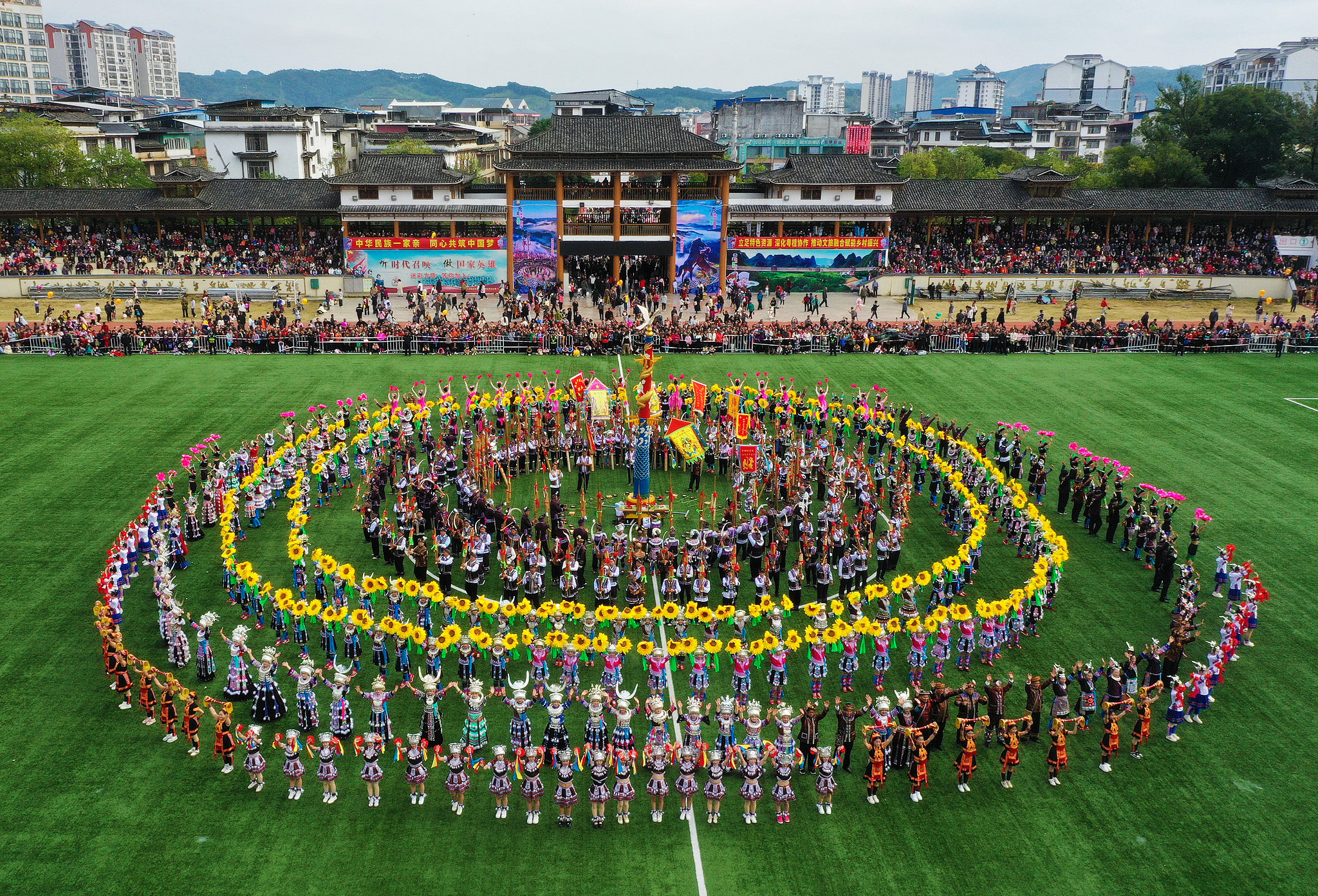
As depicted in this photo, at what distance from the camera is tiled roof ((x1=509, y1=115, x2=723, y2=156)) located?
52.2 metres

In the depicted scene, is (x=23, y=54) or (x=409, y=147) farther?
(x=23, y=54)

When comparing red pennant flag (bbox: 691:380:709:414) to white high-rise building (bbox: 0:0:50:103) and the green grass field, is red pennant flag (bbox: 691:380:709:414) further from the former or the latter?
white high-rise building (bbox: 0:0:50:103)

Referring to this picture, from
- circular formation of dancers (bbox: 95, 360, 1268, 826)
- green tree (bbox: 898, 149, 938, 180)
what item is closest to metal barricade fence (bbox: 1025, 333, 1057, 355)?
circular formation of dancers (bbox: 95, 360, 1268, 826)

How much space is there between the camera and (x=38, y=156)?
6781 centimetres

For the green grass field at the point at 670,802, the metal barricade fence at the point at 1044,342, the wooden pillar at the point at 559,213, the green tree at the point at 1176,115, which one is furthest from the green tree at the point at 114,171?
the green tree at the point at 1176,115

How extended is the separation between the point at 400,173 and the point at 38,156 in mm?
31931

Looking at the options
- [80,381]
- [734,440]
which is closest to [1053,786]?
[734,440]

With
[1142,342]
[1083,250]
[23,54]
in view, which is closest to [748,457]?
[1142,342]

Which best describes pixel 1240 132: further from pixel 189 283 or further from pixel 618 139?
pixel 189 283

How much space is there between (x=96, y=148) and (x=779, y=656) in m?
85.9

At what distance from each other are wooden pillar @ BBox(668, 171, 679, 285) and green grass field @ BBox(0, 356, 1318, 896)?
3044cm

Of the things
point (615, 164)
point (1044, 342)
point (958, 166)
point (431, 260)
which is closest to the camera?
point (1044, 342)

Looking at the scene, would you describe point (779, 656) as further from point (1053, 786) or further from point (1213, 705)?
point (1213, 705)

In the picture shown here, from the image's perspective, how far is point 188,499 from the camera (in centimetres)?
2344
